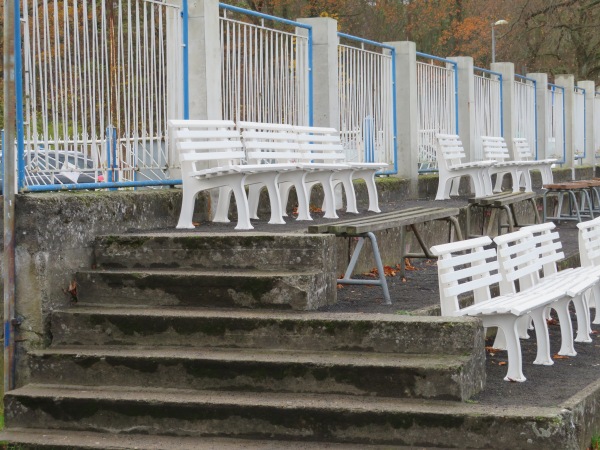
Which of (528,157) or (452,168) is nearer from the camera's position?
(452,168)

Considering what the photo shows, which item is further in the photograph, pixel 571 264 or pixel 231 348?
pixel 571 264

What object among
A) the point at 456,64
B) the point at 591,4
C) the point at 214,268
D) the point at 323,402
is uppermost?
the point at 591,4

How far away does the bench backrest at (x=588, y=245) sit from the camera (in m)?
10.3

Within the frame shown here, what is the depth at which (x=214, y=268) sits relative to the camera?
A: 25.8ft

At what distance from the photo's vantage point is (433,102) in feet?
56.2

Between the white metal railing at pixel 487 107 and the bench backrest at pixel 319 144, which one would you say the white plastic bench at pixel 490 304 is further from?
the white metal railing at pixel 487 107

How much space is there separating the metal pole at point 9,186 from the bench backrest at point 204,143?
1.84 m

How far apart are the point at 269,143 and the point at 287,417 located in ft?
15.6

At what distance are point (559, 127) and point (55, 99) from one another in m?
19.5

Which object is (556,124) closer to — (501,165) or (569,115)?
(569,115)

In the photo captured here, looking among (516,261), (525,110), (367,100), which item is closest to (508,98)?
(525,110)

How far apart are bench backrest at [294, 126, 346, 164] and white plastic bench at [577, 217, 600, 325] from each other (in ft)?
8.73

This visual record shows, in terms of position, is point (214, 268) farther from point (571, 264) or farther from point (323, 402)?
point (571, 264)

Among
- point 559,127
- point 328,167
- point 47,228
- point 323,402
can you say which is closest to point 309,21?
point 328,167
